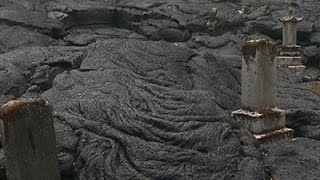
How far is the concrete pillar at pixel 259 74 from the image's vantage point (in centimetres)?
790

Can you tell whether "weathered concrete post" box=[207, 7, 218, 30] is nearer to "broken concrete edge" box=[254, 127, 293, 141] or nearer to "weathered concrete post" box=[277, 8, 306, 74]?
"weathered concrete post" box=[277, 8, 306, 74]

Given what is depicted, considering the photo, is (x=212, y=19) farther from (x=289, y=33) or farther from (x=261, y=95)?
(x=261, y=95)

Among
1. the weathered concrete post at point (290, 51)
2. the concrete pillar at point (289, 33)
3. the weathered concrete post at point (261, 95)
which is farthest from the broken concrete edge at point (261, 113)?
the concrete pillar at point (289, 33)

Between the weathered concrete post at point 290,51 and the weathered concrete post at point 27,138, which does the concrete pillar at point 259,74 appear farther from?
the weathered concrete post at point 290,51

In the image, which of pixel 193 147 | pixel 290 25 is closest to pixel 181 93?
pixel 193 147

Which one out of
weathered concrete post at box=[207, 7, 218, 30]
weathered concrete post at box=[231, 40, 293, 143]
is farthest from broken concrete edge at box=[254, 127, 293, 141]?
weathered concrete post at box=[207, 7, 218, 30]

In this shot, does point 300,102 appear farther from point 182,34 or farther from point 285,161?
point 182,34

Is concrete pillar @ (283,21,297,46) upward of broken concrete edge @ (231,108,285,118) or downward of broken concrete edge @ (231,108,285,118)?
upward

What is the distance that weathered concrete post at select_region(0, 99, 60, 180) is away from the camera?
5039 millimetres

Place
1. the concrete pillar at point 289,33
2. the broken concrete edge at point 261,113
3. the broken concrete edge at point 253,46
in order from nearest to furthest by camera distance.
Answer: the broken concrete edge at point 253,46 → the broken concrete edge at point 261,113 → the concrete pillar at point 289,33

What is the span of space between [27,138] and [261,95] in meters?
4.70

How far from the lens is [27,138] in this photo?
16.7ft

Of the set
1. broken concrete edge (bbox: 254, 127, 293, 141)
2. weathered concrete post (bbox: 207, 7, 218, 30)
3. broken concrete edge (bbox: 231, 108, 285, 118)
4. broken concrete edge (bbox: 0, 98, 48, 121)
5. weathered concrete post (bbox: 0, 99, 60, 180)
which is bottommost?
broken concrete edge (bbox: 254, 127, 293, 141)

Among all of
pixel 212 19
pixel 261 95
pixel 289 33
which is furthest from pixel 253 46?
pixel 212 19
